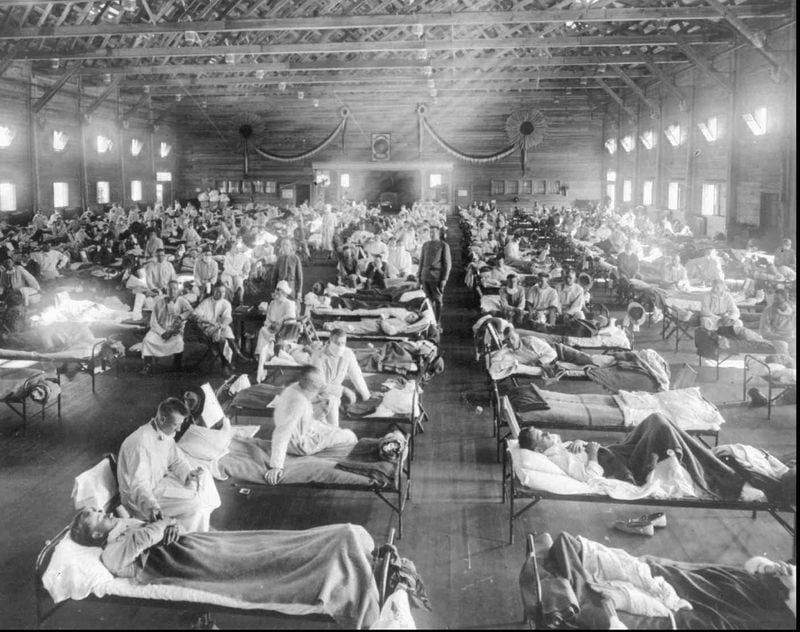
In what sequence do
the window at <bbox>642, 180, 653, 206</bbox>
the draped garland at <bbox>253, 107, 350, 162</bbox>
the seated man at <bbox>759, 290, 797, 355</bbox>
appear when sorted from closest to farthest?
the seated man at <bbox>759, 290, 797, 355</bbox>
the window at <bbox>642, 180, 653, 206</bbox>
the draped garland at <bbox>253, 107, 350, 162</bbox>

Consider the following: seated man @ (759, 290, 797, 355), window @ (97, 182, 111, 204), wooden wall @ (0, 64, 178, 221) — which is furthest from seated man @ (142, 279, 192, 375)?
window @ (97, 182, 111, 204)

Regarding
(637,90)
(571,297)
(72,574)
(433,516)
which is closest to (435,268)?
(571,297)

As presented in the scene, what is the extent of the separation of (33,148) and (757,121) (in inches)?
783

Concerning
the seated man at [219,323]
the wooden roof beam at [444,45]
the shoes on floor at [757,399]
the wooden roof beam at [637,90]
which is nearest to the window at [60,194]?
the wooden roof beam at [444,45]

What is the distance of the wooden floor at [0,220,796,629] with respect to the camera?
4.33 m

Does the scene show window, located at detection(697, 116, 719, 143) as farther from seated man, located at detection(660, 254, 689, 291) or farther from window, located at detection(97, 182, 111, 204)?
window, located at detection(97, 182, 111, 204)

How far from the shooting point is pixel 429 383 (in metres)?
9.02

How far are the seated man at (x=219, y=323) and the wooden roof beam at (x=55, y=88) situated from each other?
1509cm

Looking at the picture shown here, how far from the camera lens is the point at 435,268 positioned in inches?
464

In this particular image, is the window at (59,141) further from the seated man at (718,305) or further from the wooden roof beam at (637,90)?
the seated man at (718,305)

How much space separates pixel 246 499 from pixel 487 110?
2806 centimetres

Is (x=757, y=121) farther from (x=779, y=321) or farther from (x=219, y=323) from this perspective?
(x=219, y=323)

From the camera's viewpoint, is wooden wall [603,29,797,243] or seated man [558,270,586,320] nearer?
seated man [558,270,586,320]

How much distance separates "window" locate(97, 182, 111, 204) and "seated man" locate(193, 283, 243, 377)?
19.3m
